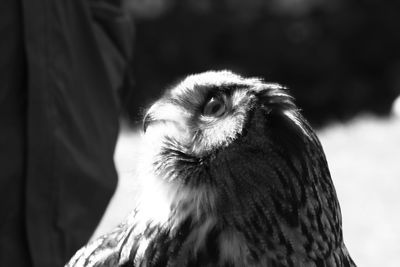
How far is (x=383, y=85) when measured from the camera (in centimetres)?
1065

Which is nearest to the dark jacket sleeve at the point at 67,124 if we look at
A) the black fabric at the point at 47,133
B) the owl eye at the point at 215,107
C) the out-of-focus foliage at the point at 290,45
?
the black fabric at the point at 47,133

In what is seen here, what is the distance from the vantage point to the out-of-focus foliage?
398 inches

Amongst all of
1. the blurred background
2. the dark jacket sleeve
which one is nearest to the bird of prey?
the dark jacket sleeve

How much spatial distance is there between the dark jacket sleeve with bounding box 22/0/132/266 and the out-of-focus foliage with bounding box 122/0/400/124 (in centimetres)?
699

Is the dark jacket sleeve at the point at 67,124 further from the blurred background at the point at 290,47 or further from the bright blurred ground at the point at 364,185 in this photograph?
the blurred background at the point at 290,47

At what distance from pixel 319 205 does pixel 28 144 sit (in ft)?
3.04

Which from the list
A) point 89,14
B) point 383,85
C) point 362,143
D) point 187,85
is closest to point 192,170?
point 187,85

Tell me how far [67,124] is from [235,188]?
2.58 feet

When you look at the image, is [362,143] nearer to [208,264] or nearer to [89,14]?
[89,14]

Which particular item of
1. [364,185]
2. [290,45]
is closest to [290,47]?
[290,45]

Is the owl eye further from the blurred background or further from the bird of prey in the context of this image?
the blurred background

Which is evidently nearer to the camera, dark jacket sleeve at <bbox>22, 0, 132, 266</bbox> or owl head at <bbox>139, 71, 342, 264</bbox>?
owl head at <bbox>139, 71, 342, 264</bbox>

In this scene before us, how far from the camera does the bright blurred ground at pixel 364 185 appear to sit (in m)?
4.81

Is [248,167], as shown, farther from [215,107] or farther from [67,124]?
[67,124]
